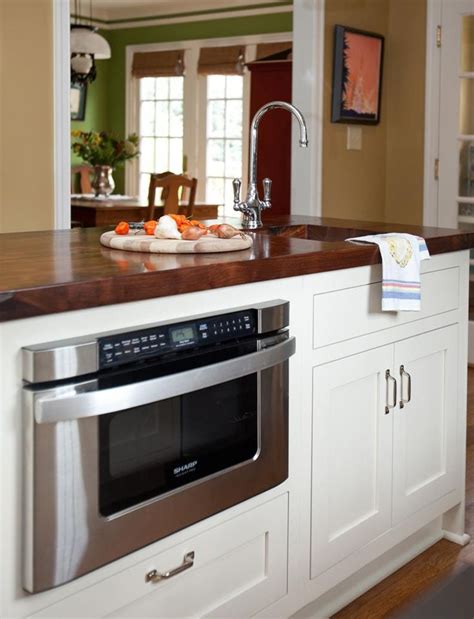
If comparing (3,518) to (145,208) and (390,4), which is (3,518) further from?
(145,208)

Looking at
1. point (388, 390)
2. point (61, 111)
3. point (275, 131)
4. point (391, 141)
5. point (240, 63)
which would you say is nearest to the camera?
point (388, 390)

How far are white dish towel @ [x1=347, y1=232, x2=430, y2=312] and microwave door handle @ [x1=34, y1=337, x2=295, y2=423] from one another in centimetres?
46

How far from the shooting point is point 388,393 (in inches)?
92.6

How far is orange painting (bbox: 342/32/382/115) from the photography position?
479 cm

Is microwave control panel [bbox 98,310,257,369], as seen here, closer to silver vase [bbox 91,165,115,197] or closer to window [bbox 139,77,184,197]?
silver vase [bbox 91,165,115,197]

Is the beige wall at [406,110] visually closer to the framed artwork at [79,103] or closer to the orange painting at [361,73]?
the orange painting at [361,73]

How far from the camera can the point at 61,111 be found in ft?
12.3

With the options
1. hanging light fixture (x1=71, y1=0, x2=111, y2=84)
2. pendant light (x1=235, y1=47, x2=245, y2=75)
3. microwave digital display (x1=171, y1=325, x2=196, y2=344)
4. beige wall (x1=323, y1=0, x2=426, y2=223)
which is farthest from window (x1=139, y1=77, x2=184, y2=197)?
microwave digital display (x1=171, y1=325, x2=196, y2=344)

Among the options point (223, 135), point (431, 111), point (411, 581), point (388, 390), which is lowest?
point (411, 581)

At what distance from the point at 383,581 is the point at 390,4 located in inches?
146

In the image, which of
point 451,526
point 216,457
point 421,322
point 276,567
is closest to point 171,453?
point 216,457

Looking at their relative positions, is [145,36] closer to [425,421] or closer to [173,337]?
[425,421]

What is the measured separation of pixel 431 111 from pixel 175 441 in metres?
3.92

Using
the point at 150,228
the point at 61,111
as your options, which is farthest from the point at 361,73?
the point at 150,228
